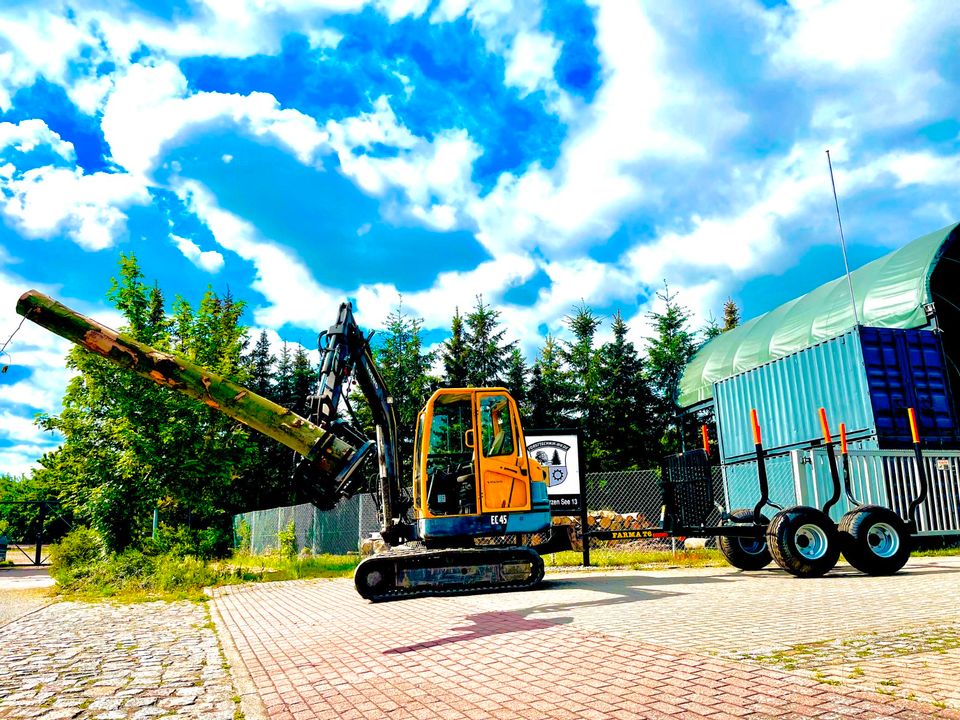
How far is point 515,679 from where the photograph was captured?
4.73 metres

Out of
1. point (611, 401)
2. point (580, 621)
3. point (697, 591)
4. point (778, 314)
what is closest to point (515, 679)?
point (580, 621)

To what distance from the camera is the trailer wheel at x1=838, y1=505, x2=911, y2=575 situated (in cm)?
1046

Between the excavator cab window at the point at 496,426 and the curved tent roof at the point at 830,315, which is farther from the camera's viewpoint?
the curved tent roof at the point at 830,315

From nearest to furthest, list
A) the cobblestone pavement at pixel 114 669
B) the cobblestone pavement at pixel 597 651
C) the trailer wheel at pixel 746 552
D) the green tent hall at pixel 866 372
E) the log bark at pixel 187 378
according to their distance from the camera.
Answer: the cobblestone pavement at pixel 597 651
the cobblestone pavement at pixel 114 669
the log bark at pixel 187 378
the trailer wheel at pixel 746 552
the green tent hall at pixel 866 372

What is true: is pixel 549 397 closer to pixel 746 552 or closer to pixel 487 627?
pixel 746 552

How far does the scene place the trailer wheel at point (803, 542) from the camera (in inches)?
400

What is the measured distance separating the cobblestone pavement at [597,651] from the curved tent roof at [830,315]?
413 inches

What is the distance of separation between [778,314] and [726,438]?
7.81 m

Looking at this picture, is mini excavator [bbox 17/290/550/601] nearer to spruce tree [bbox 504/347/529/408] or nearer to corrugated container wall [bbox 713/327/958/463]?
corrugated container wall [bbox 713/327/958/463]

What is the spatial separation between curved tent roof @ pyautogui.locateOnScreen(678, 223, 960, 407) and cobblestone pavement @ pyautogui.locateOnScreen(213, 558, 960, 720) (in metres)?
10.5

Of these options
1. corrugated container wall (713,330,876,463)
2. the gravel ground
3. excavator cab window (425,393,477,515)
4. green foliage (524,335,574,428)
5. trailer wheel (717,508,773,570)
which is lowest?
the gravel ground

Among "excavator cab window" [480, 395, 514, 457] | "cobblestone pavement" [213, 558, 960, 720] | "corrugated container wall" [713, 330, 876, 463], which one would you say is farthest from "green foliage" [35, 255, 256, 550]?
"corrugated container wall" [713, 330, 876, 463]

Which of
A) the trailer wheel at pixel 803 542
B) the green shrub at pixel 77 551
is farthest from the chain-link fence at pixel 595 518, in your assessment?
the trailer wheel at pixel 803 542

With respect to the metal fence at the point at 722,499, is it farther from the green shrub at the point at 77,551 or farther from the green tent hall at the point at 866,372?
the green shrub at the point at 77,551
